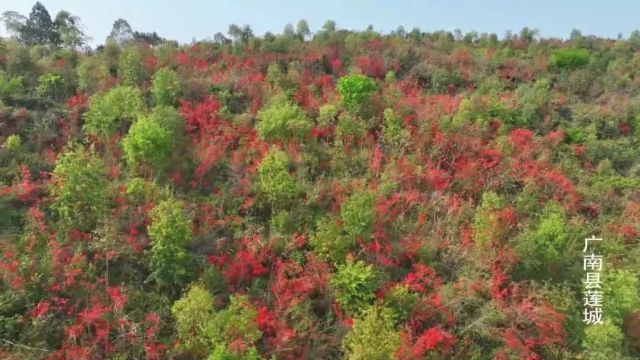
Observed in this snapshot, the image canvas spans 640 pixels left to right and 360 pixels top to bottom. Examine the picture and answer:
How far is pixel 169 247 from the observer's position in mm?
9086

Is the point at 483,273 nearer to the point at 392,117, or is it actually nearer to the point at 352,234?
the point at 352,234

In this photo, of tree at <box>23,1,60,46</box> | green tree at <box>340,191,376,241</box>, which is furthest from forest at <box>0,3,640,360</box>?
tree at <box>23,1,60,46</box>

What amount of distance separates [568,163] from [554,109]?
12.4 feet

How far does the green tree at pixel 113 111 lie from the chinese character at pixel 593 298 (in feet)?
38.2

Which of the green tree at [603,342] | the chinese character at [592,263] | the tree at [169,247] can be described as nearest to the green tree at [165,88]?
the tree at [169,247]

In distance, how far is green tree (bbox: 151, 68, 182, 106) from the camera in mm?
14367

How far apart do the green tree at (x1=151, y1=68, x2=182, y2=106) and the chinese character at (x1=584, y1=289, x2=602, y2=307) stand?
1199 centimetres

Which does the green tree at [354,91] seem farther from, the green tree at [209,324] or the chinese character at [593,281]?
the green tree at [209,324]

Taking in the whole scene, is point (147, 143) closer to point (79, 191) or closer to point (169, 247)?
point (79, 191)

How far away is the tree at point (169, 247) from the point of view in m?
9.02

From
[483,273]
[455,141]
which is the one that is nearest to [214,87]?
[455,141]

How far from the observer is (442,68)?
62.7 ft

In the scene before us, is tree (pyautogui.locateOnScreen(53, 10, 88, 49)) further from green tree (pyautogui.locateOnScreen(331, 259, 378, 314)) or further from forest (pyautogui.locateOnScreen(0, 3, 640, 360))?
green tree (pyautogui.locateOnScreen(331, 259, 378, 314))

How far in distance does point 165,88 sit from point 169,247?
272 inches
